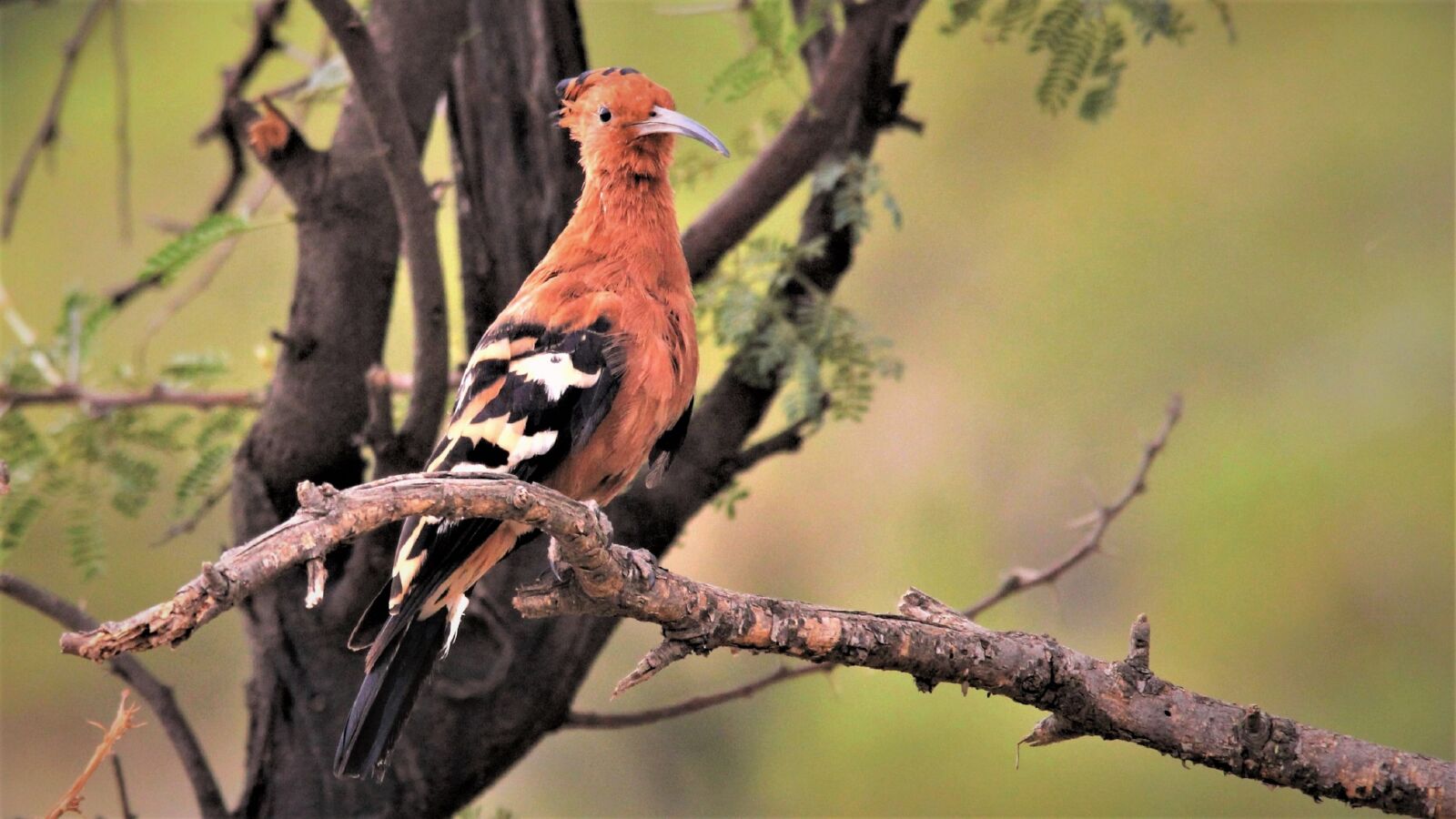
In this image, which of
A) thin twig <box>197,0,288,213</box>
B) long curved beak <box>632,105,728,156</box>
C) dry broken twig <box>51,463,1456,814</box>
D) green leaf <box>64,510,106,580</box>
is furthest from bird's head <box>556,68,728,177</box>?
green leaf <box>64,510,106,580</box>

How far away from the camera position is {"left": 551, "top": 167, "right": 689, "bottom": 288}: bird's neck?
4.21ft

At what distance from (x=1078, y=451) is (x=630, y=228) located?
1.06 metres

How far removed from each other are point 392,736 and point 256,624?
15.8 inches

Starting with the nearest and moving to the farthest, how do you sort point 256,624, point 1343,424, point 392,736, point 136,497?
point 392,736 → point 256,624 → point 136,497 → point 1343,424

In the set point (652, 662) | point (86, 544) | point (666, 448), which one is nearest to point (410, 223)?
point (666, 448)

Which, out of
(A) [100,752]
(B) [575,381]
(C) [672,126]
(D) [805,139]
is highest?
(D) [805,139]

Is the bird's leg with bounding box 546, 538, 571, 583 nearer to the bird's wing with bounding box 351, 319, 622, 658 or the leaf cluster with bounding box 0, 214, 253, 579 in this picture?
the bird's wing with bounding box 351, 319, 622, 658

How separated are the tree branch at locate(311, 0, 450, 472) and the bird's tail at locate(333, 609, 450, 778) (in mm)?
202

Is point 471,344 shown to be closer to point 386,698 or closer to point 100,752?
point 386,698

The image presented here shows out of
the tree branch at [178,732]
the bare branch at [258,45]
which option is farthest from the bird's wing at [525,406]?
the bare branch at [258,45]

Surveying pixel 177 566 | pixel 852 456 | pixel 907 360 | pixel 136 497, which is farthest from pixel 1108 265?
pixel 177 566

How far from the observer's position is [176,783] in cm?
211

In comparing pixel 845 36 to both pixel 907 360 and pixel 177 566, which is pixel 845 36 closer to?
pixel 907 360

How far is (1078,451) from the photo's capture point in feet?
6.88
